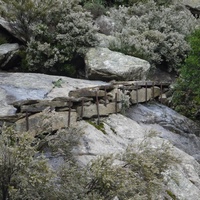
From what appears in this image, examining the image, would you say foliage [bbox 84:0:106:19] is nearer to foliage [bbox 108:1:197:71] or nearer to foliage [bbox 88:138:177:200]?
foliage [bbox 108:1:197:71]

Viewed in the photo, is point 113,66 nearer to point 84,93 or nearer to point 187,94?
point 187,94

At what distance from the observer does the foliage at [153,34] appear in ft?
38.1

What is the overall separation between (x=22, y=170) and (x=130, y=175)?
133 cm

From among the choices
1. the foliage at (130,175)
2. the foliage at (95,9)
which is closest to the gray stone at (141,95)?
the foliage at (130,175)

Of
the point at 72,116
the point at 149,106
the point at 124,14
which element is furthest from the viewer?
the point at 124,14

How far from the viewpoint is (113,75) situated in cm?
1009

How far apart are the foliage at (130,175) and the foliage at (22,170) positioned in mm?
591

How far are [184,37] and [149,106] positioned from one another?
4.38m

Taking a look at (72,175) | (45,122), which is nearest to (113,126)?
(45,122)

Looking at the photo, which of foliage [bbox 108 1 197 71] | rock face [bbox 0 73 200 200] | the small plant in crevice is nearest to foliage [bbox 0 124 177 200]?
rock face [bbox 0 73 200 200]

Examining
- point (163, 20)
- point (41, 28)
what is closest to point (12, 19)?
point (41, 28)

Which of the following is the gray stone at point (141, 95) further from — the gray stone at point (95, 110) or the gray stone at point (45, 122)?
the gray stone at point (45, 122)

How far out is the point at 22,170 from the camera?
13.7 feet

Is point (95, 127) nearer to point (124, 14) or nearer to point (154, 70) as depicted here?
point (154, 70)
